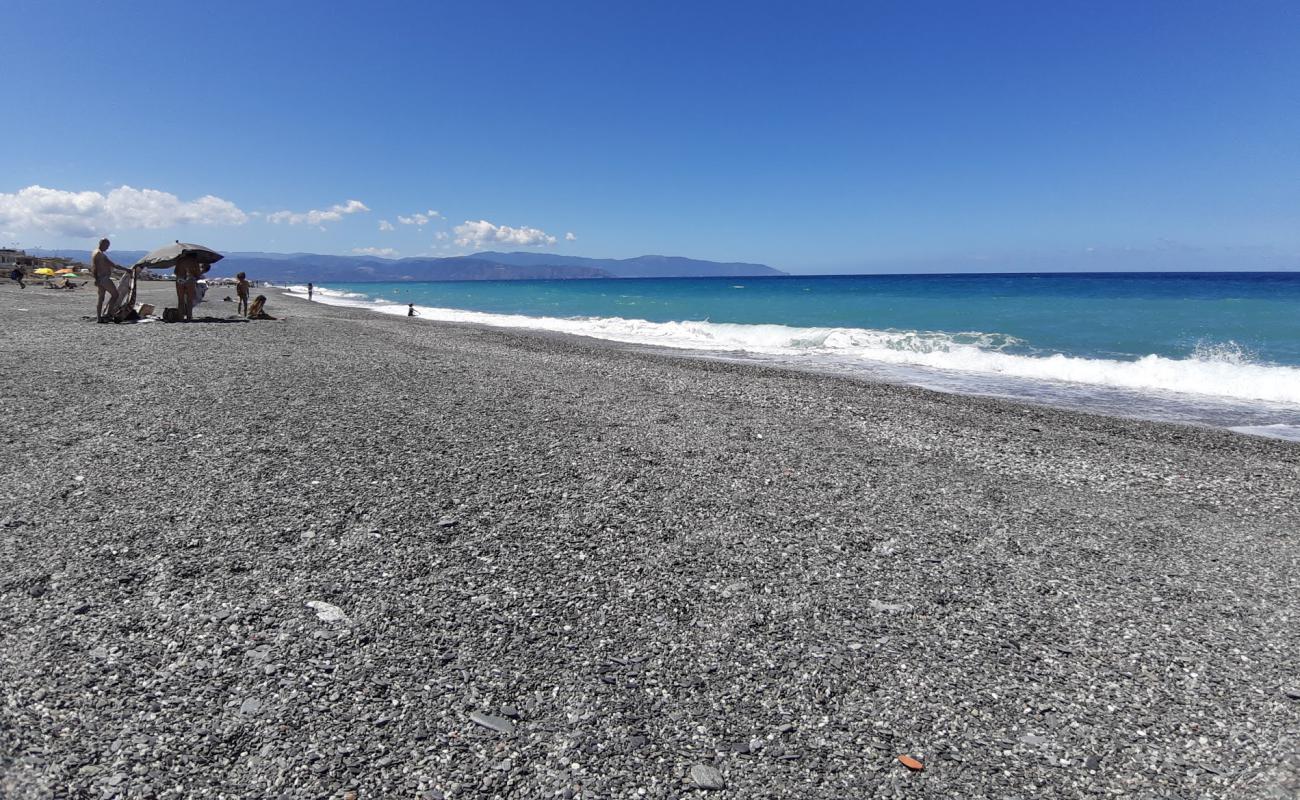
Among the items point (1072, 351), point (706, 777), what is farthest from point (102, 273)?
point (1072, 351)

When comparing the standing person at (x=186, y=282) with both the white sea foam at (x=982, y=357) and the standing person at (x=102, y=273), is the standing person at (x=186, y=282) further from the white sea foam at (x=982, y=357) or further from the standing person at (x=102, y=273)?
the white sea foam at (x=982, y=357)

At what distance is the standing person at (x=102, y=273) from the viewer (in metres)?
15.1

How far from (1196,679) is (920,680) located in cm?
142

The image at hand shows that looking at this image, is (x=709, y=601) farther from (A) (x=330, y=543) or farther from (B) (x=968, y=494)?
(B) (x=968, y=494)

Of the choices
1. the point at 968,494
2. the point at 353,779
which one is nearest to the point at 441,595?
the point at 353,779

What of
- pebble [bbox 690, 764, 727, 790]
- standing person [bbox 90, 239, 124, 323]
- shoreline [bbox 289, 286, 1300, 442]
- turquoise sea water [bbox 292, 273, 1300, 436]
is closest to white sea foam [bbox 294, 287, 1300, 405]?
turquoise sea water [bbox 292, 273, 1300, 436]

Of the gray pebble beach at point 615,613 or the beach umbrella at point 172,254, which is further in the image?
the beach umbrella at point 172,254

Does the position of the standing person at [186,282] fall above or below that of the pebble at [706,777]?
above

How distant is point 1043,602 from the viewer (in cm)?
407

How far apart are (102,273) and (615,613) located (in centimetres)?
1833

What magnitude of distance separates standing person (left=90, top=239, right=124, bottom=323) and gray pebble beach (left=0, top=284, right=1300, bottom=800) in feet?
33.0

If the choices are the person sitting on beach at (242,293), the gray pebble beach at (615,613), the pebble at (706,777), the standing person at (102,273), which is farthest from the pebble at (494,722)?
the person sitting on beach at (242,293)

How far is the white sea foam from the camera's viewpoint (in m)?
14.2

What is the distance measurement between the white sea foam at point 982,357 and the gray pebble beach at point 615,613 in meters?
7.94
